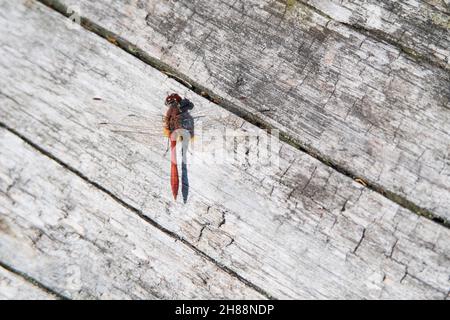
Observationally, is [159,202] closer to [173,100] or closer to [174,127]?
[174,127]

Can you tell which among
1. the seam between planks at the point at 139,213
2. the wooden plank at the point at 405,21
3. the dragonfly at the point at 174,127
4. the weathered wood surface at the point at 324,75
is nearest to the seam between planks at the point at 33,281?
the seam between planks at the point at 139,213

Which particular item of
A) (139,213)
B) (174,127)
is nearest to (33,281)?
(139,213)

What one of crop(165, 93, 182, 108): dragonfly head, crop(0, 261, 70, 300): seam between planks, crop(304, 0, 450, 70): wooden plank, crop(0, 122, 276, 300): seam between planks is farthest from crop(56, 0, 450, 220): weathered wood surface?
crop(0, 261, 70, 300): seam between planks

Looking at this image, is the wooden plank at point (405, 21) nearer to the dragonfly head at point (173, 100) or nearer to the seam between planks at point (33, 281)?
the dragonfly head at point (173, 100)

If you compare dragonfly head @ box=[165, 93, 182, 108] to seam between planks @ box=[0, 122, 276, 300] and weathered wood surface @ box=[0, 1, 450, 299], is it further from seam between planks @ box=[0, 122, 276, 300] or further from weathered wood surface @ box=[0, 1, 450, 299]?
seam between planks @ box=[0, 122, 276, 300]

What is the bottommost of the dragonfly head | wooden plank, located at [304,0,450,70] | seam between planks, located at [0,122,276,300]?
seam between planks, located at [0,122,276,300]

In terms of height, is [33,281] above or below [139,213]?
below

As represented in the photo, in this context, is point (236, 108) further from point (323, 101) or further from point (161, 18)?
point (161, 18)
